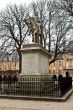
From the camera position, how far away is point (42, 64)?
1950 centimetres

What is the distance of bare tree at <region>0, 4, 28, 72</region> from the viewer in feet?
122

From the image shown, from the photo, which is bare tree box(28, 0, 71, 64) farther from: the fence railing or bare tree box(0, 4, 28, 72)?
the fence railing

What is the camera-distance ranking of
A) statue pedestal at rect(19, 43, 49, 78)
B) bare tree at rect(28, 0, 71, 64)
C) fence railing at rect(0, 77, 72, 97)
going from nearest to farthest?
fence railing at rect(0, 77, 72, 97) → statue pedestal at rect(19, 43, 49, 78) → bare tree at rect(28, 0, 71, 64)

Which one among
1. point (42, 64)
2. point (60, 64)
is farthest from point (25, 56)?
point (60, 64)

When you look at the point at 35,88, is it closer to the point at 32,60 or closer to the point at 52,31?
the point at 32,60

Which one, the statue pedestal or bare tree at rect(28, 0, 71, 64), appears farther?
bare tree at rect(28, 0, 71, 64)

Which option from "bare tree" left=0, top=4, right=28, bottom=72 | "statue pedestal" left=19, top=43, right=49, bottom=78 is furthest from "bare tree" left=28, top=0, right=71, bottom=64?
"statue pedestal" left=19, top=43, right=49, bottom=78

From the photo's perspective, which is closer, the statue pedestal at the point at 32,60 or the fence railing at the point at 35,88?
the fence railing at the point at 35,88

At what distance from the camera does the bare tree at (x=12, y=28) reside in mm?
37125

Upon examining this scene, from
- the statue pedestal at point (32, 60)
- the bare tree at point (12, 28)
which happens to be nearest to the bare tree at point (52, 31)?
the bare tree at point (12, 28)

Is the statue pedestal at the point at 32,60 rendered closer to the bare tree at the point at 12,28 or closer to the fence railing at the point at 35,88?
the fence railing at the point at 35,88

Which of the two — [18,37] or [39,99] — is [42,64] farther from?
[18,37]

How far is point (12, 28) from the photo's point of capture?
3791 cm

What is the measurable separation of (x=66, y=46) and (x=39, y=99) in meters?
22.9
